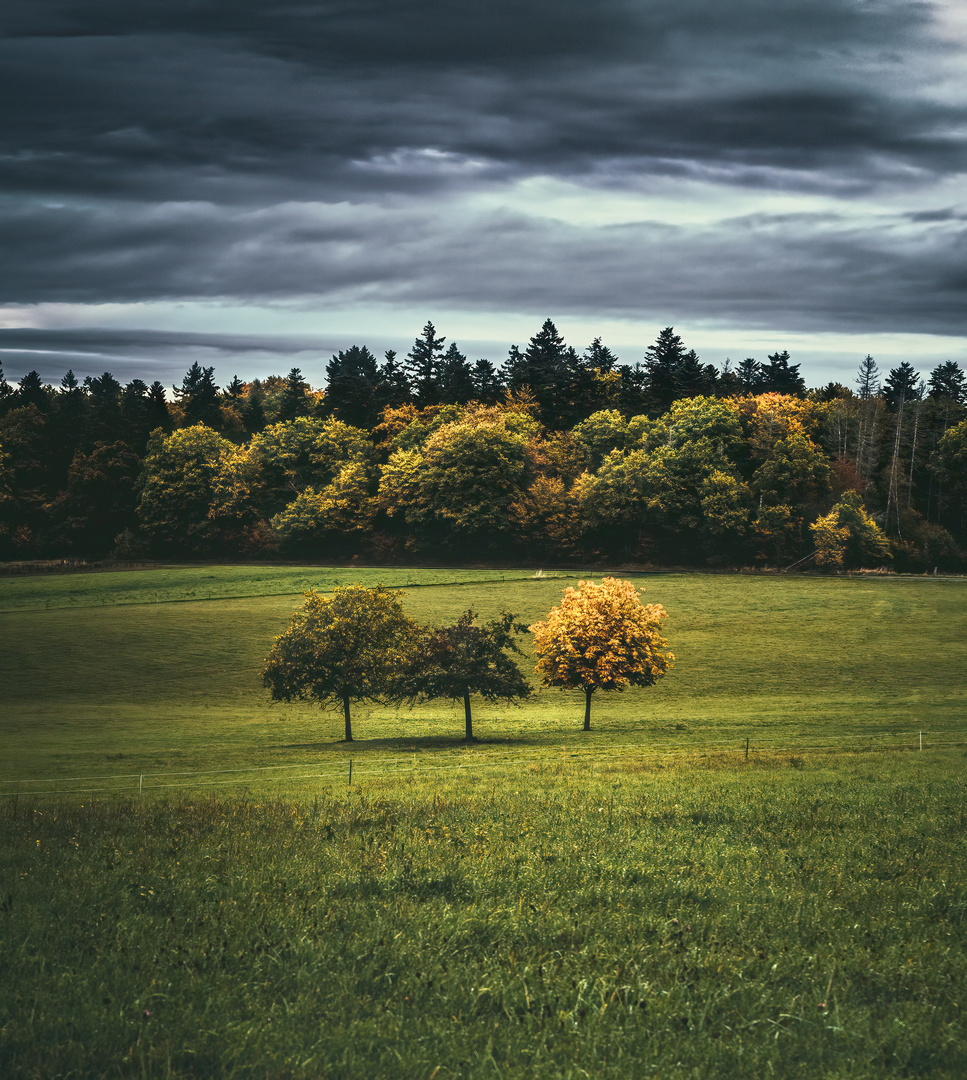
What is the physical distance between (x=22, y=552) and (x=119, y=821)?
121 metres

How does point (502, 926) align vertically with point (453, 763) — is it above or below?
above

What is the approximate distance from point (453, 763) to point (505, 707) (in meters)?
22.3

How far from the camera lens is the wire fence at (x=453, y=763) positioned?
27.8m

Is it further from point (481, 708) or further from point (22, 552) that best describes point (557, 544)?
point (22, 552)

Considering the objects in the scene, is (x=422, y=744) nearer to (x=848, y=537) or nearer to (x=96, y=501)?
(x=848, y=537)

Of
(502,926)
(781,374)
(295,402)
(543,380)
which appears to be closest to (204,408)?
(295,402)

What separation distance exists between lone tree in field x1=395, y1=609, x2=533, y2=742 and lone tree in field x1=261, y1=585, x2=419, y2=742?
135 centimetres

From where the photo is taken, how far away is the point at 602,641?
1834 inches

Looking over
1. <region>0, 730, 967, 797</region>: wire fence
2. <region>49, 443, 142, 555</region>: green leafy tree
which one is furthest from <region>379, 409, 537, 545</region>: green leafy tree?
<region>0, 730, 967, 797</region>: wire fence

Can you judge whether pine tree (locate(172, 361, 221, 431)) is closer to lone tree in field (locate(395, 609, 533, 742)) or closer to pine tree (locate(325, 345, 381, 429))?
pine tree (locate(325, 345, 381, 429))

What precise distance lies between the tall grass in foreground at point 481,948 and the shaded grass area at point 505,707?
18.7 m

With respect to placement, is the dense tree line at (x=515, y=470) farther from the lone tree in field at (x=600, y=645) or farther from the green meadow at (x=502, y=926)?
the green meadow at (x=502, y=926)

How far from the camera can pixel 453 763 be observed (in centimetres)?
3278

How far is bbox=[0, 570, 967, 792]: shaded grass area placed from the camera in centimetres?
3744
